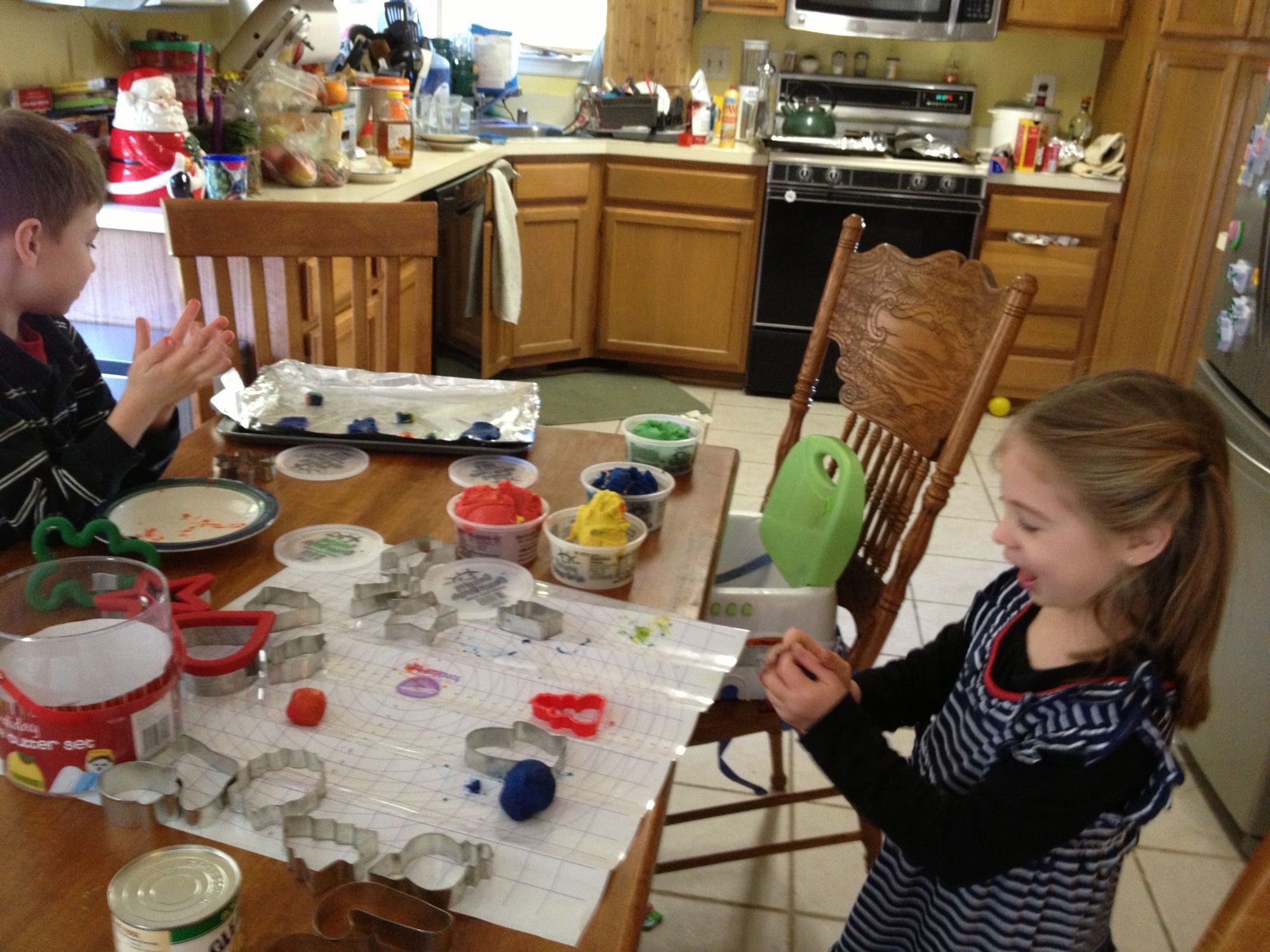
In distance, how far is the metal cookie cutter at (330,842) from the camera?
696 mm

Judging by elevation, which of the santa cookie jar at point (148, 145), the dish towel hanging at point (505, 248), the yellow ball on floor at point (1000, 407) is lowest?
the yellow ball on floor at point (1000, 407)

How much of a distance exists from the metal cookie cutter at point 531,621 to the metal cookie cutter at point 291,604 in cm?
17

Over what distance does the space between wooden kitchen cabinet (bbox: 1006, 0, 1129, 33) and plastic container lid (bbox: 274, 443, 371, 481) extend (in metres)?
3.56

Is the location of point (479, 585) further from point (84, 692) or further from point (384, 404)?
point (384, 404)

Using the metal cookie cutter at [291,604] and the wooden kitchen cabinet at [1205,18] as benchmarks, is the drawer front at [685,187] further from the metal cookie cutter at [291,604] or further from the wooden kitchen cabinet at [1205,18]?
the metal cookie cutter at [291,604]

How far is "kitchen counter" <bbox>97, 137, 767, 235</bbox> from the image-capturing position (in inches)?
91.0

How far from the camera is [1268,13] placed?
334 cm

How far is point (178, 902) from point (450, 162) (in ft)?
10.2

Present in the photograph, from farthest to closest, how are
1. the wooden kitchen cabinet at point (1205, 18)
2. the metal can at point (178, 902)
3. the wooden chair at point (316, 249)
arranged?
the wooden kitchen cabinet at point (1205, 18) → the wooden chair at point (316, 249) → the metal can at point (178, 902)

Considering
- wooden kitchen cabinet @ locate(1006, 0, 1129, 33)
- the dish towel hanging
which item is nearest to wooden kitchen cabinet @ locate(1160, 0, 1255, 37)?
wooden kitchen cabinet @ locate(1006, 0, 1129, 33)

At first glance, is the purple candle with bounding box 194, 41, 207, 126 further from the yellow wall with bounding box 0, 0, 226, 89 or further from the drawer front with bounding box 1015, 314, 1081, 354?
the drawer front with bounding box 1015, 314, 1081, 354

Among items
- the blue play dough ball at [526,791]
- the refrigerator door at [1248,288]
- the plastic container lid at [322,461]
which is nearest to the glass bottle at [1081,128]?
the refrigerator door at [1248,288]

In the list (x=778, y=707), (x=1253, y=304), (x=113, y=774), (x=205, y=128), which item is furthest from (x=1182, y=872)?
(x=205, y=128)

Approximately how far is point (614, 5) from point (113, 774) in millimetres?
4121
